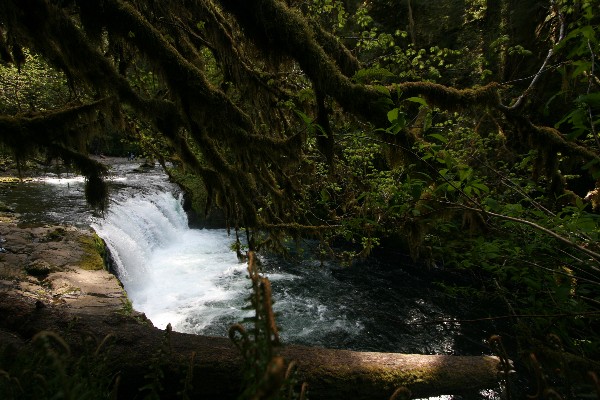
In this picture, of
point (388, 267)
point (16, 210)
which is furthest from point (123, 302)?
point (388, 267)

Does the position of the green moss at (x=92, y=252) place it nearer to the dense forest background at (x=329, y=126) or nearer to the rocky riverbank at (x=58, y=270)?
the rocky riverbank at (x=58, y=270)

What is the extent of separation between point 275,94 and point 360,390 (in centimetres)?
375

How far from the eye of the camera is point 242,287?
1055 centimetres

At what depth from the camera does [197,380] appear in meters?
Answer: 3.36

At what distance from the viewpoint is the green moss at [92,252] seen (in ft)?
22.5

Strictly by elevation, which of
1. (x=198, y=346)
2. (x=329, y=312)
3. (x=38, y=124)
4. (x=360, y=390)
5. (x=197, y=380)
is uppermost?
(x=38, y=124)

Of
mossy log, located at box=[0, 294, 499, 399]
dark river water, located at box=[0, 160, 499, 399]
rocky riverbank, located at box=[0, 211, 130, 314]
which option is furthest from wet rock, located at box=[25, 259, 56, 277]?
dark river water, located at box=[0, 160, 499, 399]

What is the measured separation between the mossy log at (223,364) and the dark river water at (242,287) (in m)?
1.19

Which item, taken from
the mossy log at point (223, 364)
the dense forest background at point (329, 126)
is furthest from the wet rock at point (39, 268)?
the dense forest background at point (329, 126)

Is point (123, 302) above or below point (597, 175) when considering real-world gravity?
below

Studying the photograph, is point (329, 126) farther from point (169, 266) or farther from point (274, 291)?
point (169, 266)

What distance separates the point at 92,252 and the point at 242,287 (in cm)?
443

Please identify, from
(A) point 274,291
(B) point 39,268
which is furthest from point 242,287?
(B) point 39,268

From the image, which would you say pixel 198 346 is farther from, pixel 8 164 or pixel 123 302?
pixel 8 164
